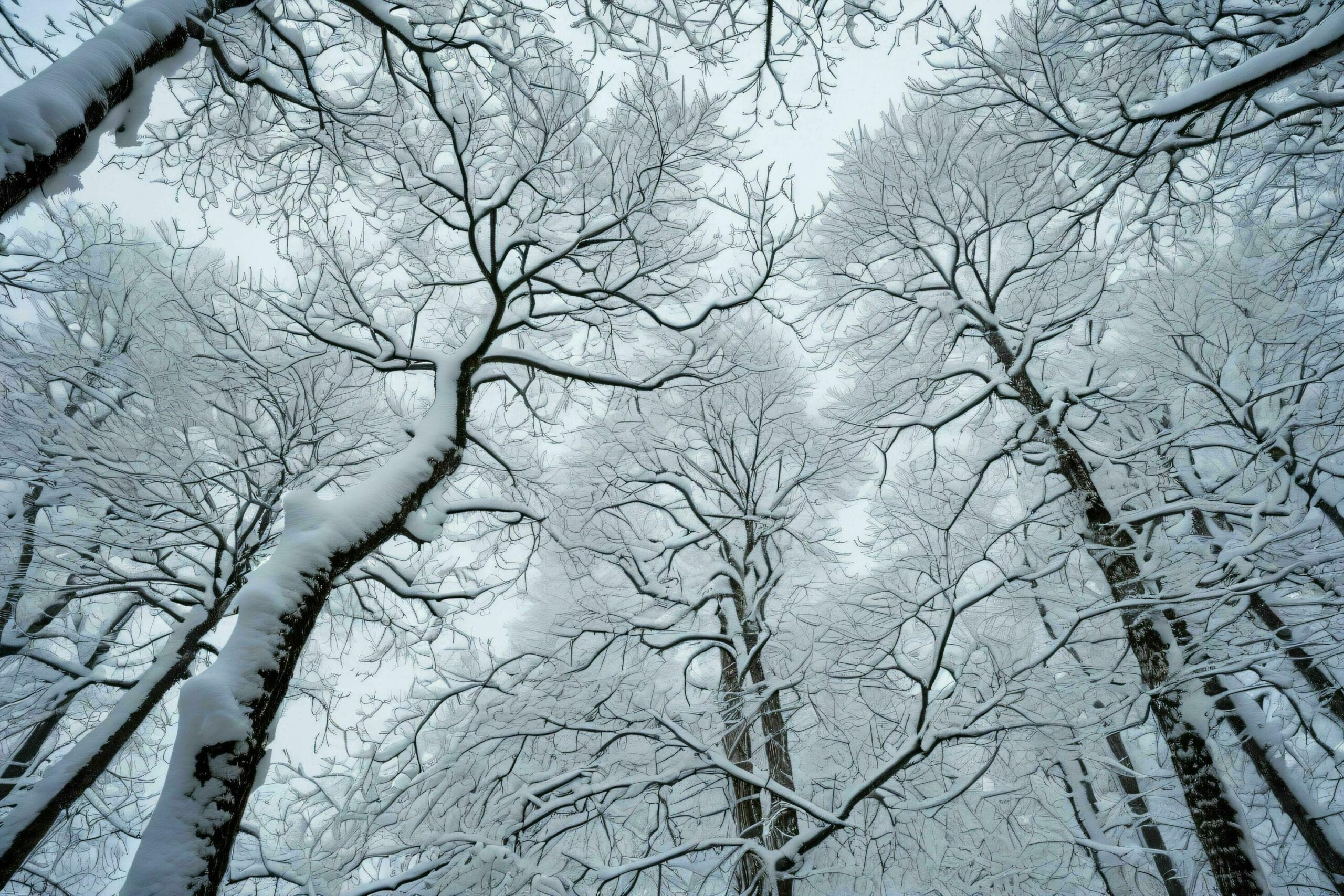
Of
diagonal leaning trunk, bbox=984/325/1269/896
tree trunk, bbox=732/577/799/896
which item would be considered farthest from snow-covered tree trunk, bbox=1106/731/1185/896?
tree trunk, bbox=732/577/799/896

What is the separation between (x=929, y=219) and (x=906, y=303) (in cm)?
92

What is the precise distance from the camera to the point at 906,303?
6430 millimetres

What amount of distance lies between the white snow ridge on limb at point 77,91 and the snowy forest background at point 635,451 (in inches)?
0.6

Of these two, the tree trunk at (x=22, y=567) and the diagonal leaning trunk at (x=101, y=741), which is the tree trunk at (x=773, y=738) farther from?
the tree trunk at (x=22, y=567)

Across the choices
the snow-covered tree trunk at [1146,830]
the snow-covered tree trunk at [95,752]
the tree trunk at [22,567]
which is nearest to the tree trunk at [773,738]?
the snow-covered tree trunk at [1146,830]

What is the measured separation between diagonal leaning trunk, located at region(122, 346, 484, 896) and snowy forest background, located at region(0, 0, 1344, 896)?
0.02 meters

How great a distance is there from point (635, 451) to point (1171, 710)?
5230 millimetres

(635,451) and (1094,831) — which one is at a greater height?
(635,451)

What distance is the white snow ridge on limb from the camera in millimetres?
1902

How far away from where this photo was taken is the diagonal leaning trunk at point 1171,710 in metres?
4.01

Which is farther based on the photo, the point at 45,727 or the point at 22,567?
the point at 45,727

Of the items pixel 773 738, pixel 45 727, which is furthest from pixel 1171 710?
pixel 45 727

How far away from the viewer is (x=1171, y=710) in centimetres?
441

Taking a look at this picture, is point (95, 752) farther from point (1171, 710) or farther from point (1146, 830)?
point (1146, 830)
